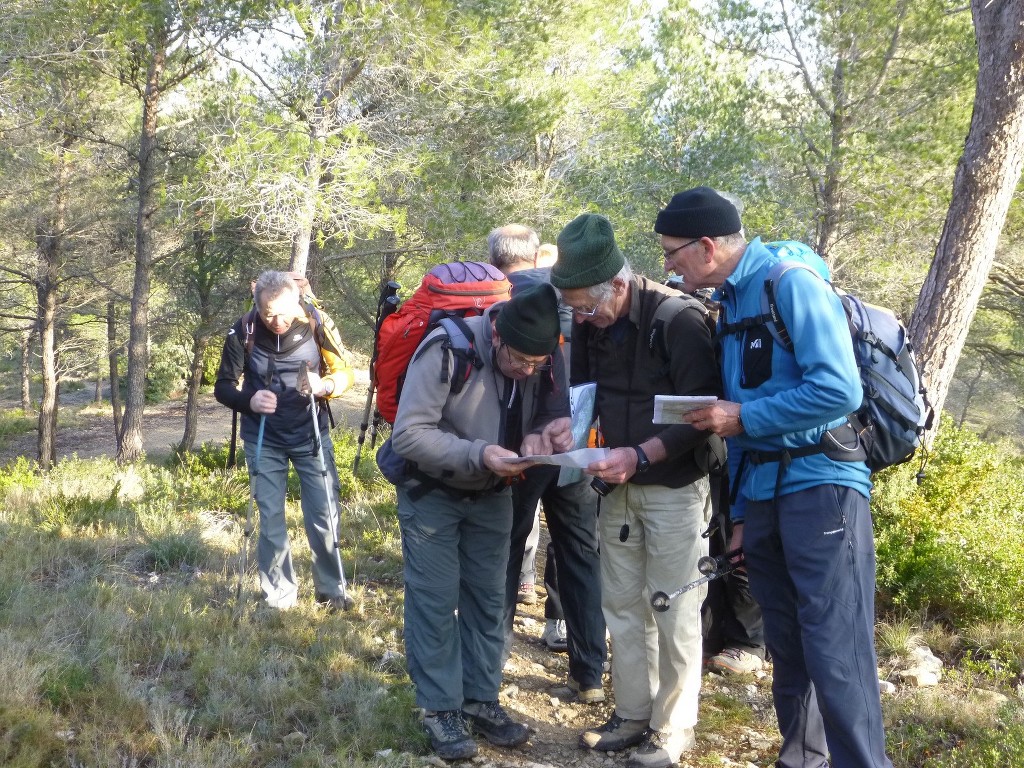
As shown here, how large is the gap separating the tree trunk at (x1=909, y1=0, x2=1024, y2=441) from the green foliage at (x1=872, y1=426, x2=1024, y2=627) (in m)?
0.36

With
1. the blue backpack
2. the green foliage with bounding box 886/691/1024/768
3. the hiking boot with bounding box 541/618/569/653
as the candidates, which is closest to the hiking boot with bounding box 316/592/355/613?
the hiking boot with bounding box 541/618/569/653

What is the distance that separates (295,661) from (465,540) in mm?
1168

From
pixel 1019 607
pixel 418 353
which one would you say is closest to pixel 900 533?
pixel 1019 607

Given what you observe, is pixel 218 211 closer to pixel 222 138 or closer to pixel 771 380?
pixel 222 138

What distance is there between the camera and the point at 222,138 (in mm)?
9883

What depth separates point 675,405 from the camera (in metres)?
2.73

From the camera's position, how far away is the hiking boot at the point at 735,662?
14.0 ft

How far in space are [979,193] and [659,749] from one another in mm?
4311

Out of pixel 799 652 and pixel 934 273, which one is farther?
pixel 934 273

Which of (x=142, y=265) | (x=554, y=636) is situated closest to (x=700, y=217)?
(x=554, y=636)

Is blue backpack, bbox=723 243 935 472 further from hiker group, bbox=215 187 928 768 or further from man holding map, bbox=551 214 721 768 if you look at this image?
man holding map, bbox=551 214 721 768

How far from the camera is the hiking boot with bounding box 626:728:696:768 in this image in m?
3.26

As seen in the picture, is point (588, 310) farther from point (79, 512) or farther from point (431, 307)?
point (79, 512)

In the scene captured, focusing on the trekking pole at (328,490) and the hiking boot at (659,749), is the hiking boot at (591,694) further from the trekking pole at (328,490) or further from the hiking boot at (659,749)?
the trekking pole at (328,490)
